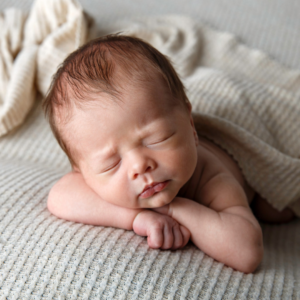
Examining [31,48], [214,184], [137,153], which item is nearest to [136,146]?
[137,153]

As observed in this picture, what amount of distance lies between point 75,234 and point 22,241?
105 millimetres

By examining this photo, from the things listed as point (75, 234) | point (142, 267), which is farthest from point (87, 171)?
point (142, 267)

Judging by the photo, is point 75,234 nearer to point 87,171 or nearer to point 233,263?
point 87,171

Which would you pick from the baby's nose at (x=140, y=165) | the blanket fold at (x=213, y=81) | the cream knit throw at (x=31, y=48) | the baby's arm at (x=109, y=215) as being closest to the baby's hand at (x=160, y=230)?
the baby's arm at (x=109, y=215)

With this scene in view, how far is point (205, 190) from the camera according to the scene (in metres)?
0.84

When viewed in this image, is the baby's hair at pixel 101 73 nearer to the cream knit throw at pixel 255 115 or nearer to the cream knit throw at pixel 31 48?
the cream knit throw at pixel 255 115

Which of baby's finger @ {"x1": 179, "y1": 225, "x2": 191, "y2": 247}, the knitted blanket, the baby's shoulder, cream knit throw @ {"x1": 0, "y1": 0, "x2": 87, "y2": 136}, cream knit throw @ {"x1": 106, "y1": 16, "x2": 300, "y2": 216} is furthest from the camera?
Result: cream knit throw @ {"x1": 0, "y1": 0, "x2": 87, "y2": 136}

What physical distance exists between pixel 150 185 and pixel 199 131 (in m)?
0.40

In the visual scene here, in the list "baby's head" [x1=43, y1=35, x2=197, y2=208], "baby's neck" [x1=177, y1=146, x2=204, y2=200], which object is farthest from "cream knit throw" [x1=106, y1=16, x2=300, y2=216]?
"baby's head" [x1=43, y1=35, x2=197, y2=208]

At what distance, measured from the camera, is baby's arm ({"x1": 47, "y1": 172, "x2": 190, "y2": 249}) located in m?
0.72

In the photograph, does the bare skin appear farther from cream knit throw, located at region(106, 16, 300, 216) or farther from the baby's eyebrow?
cream knit throw, located at region(106, 16, 300, 216)

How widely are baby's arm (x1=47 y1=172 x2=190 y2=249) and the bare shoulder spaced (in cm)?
12

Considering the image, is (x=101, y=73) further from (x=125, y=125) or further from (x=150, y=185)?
(x=150, y=185)

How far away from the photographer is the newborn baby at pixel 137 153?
683 mm
